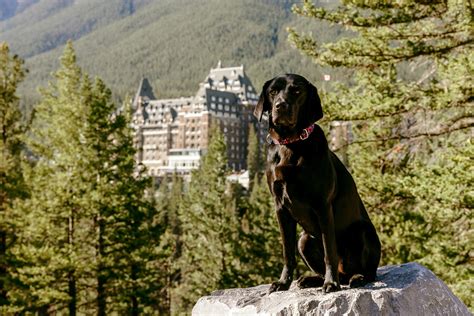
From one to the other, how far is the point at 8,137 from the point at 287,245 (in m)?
15.0

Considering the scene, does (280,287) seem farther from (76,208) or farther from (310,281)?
(76,208)

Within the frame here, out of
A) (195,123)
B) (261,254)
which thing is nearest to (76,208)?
(261,254)

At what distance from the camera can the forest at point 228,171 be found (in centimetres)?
906

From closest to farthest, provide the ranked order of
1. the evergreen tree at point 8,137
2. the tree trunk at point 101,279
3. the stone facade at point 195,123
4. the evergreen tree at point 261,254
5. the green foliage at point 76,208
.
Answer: the green foliage at point 76,208, the evergreen tree at point 8,137, the tree trunk at point 101,279, the evergreen tree at point 261,254, the stone facade at point 195,123

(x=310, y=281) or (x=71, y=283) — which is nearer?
(x=310, y=281)

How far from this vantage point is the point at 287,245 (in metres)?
4.11

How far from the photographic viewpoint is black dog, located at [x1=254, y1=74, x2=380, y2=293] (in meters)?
3.78

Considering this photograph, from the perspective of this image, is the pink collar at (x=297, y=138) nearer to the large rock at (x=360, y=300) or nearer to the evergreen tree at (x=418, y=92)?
the large rock at (x=360, y=300)

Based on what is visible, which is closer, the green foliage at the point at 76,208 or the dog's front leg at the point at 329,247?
the dog's front leg at the point at 329,247

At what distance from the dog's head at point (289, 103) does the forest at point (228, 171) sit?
4761mm

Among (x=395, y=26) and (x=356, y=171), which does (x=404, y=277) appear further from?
(x=356, y=171)

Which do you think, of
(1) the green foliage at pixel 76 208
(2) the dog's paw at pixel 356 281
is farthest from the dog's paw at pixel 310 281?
(1) the green foliage at pixel 76 208

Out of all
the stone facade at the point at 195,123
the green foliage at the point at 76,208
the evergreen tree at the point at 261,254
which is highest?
the stone facade at the point at 195,123

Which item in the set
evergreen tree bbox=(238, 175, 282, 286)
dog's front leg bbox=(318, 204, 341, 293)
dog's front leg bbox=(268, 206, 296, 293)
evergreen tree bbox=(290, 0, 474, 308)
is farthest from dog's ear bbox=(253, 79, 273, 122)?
evergreen tree bbox=(238, 175, 282, 286)
